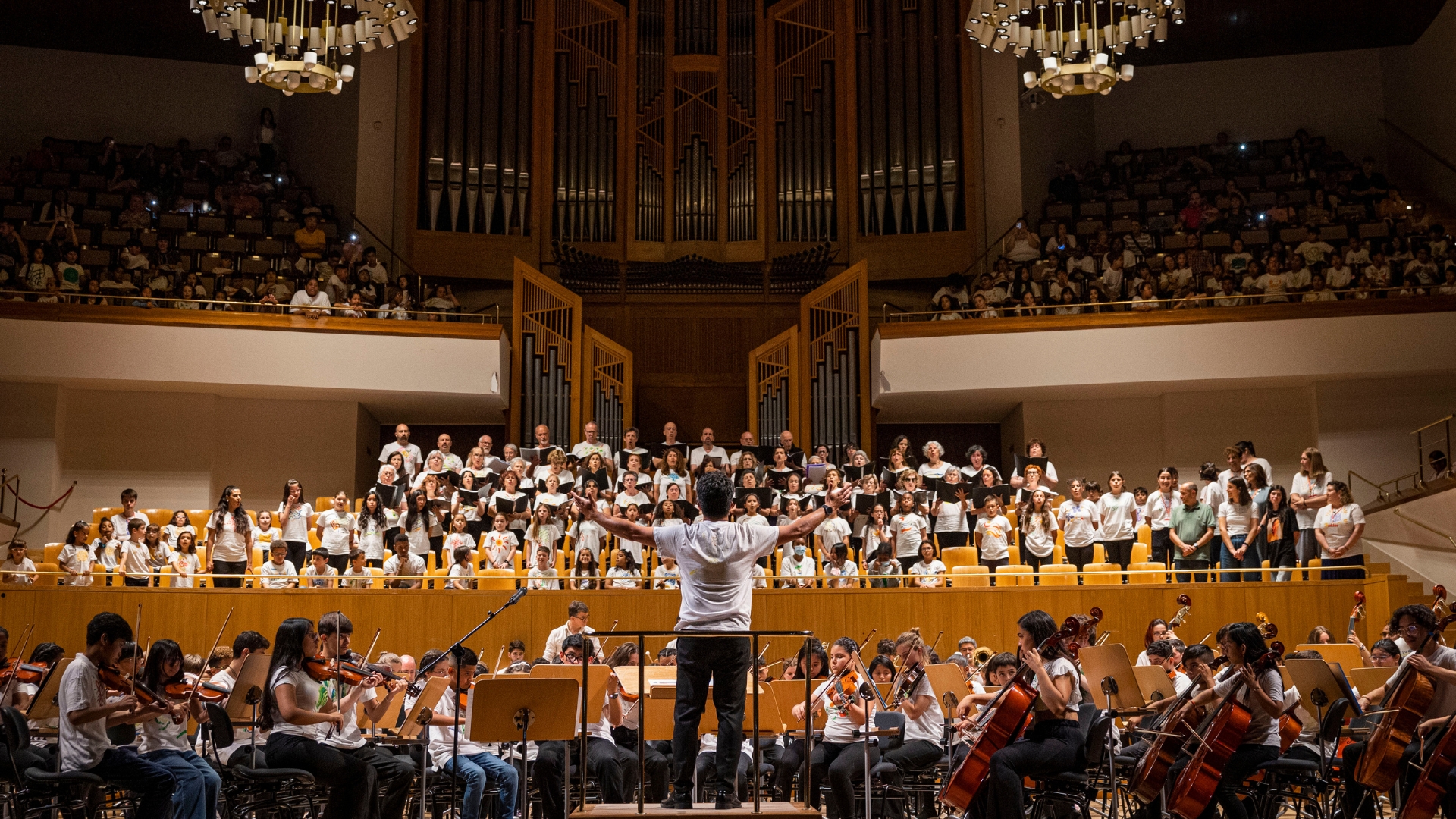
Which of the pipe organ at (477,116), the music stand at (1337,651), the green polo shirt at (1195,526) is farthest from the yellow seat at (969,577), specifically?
the pipe organ at (477,116)

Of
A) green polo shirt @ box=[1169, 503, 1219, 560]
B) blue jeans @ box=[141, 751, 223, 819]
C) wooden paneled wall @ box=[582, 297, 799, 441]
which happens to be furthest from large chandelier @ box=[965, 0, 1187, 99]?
blue jeans @ box=[141, 751, 223, 819]

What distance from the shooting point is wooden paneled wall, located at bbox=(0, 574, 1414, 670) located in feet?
33.1

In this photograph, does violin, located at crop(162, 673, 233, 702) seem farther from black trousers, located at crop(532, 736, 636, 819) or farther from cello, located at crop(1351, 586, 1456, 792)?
cello, located at crop(1351, 586, 1456, 792)

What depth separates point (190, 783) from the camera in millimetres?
5812

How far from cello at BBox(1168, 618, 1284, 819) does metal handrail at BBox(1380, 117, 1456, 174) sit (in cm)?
1197

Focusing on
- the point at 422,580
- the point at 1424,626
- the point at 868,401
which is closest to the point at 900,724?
the point at 1424,626

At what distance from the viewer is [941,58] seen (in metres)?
16.4

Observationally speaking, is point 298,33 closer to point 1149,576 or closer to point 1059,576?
point 1059,576

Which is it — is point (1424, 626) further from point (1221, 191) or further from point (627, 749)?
point (1221, 191)

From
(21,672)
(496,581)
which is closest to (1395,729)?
(21,672)

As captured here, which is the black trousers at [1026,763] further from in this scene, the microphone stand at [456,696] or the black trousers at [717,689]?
the microphone stand at [456,696]

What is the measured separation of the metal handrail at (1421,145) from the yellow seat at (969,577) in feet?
28.9

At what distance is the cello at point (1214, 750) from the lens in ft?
18.3

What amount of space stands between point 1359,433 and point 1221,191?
3.05 metres
